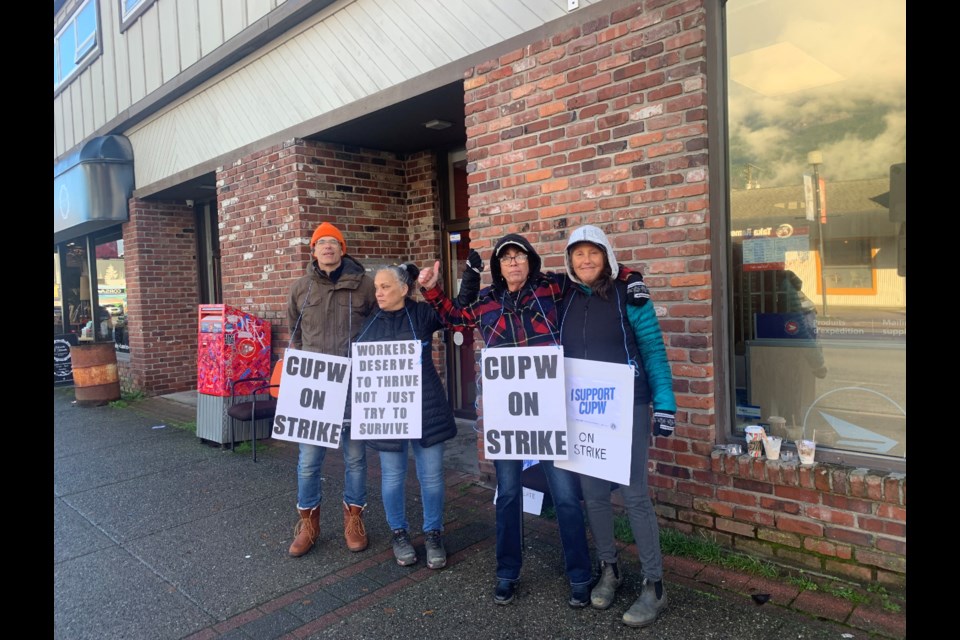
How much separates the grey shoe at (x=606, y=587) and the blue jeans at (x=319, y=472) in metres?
1.62

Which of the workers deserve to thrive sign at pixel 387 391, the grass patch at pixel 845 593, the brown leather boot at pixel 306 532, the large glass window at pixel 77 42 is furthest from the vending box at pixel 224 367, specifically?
the large glass window at pixel 77 42

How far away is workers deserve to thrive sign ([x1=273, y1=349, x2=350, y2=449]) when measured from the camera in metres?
3.94

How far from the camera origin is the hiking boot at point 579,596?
318cm

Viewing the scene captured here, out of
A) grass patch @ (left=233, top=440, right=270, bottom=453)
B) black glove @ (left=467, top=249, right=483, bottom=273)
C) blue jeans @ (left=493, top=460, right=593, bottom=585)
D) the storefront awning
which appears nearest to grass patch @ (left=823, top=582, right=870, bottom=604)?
blue jeans @ (left=493, top=460, right=593, bottom=585)

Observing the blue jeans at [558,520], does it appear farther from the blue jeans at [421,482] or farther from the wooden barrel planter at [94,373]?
the wooden barrel planter at [94,373]

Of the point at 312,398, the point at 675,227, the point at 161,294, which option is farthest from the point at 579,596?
the point at 161,294

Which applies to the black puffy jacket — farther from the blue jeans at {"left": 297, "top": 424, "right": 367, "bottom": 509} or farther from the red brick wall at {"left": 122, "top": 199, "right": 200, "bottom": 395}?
the red brick wall at {"left": 122, "top": 199, "right": 200, "bottom": 395}

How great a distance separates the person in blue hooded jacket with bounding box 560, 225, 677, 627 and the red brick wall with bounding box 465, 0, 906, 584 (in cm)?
75

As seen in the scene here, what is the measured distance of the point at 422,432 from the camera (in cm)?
365

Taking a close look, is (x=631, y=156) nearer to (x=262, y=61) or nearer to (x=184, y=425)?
(x=262, y=61)

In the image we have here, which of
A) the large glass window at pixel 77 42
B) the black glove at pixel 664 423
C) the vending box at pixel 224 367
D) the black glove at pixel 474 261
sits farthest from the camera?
the large glass window at pixel 77 42

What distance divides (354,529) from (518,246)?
218 cm

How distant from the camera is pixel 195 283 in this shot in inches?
419

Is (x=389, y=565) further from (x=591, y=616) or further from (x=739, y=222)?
(x=739, y=222)
